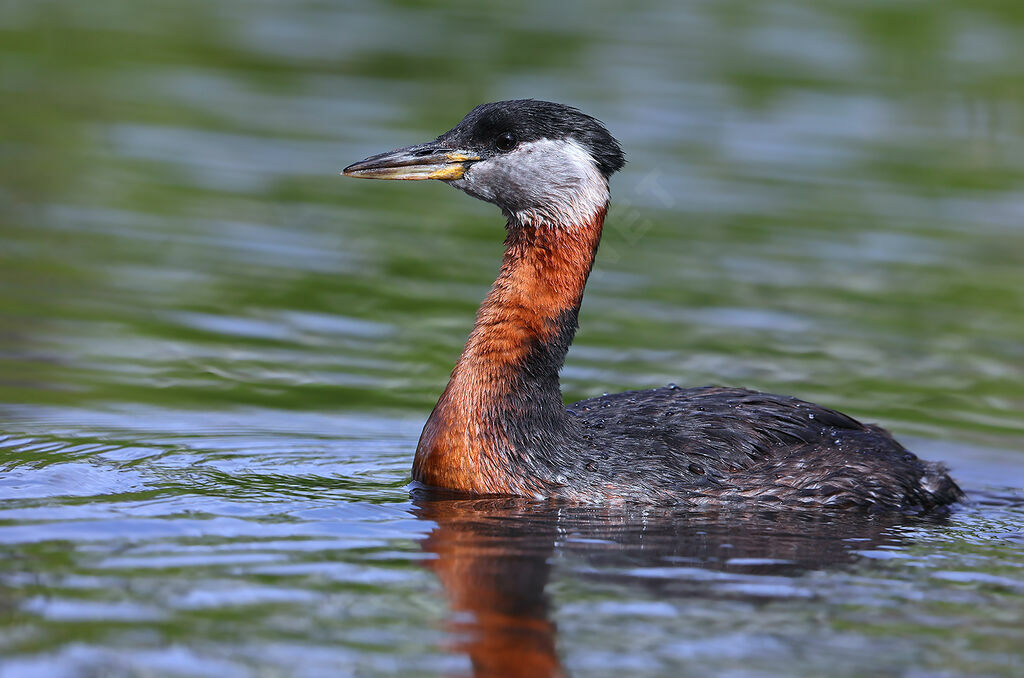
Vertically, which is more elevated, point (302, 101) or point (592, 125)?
point (302, 101)

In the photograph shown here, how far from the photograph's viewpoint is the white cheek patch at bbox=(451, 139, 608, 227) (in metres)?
10.2

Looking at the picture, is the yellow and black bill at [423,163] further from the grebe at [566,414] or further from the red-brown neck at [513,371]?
the red-brown neck at [513,371]

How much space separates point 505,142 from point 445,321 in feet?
12.0

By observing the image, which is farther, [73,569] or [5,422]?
[5,422]

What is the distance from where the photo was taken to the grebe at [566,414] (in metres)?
9.78

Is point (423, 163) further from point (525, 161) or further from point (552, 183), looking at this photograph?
point (552, 183)

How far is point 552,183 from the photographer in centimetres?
1023

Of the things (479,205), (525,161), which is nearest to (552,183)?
(525,161)

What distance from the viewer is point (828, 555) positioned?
29.1ft

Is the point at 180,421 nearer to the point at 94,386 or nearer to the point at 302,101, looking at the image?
the point at 94,386

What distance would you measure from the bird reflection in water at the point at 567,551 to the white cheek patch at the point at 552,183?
1852 millimetres

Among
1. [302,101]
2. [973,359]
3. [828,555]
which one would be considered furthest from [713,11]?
[828,555]

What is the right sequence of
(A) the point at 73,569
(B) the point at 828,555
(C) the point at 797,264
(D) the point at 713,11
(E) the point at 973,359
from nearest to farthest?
(A) the point at 73,569 < (B) the point at 828,555 < (E) the point at 973,359 < (C) the point at 797,264 < (D) the point at 713,11

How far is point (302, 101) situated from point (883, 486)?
12497 mm
